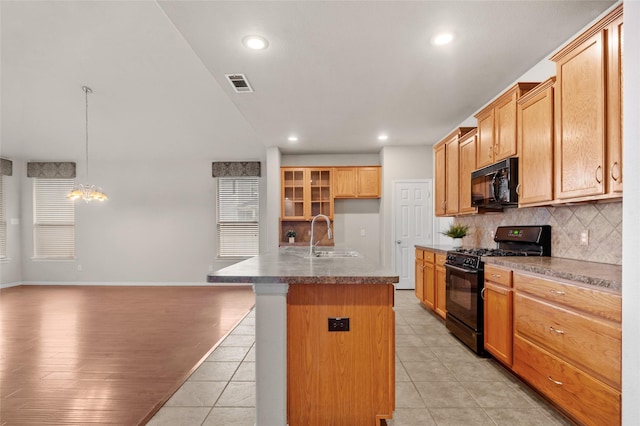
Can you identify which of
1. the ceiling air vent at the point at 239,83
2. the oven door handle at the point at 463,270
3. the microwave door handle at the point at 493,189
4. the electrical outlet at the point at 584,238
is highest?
the ceiling air vent at the point at 239,83

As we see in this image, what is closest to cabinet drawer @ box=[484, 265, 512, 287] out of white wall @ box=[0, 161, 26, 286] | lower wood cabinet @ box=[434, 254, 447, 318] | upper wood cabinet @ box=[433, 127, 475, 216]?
lower wood cabinet @ box=[434, 254, 447, 318]

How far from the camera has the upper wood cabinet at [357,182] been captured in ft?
19.2

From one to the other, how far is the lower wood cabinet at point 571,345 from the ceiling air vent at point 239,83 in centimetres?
294

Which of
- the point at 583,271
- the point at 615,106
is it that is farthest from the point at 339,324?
the point at 615,106

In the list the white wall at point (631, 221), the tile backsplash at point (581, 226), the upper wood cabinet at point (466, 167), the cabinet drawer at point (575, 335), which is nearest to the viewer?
the white wall at point (631, 221)

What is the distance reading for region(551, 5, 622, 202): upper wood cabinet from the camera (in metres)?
1.78

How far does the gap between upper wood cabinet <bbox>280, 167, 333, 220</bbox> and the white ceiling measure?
432 millimetres

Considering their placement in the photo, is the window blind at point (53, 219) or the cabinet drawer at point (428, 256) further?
the window blind at point (53, 219)

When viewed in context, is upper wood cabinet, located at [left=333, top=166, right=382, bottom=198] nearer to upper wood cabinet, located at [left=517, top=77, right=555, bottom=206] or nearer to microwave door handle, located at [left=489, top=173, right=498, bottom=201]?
microwave door handle, located at [left=489, top=173, right=498, bottom=201]

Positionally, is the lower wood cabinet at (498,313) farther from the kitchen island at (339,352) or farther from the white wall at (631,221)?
the kitchen island at (339,352)

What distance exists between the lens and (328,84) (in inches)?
126

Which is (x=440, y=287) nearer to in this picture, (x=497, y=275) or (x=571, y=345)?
(x=497, y=275)

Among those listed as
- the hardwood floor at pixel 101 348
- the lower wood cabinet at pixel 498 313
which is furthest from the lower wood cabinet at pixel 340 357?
the lower wood cabinet at pixel 498 313

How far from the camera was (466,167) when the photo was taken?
370 centimetres
